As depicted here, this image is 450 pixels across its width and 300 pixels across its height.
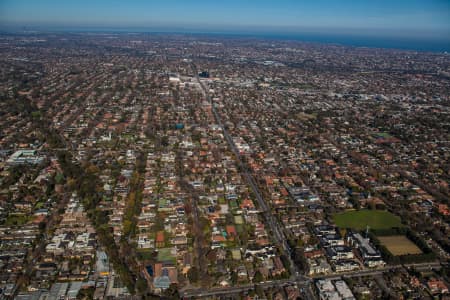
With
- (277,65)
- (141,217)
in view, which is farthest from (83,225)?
(277,65)

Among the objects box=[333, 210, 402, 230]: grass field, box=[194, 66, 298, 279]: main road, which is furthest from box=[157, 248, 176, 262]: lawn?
box=[333, 210, 402, 230]: grass field

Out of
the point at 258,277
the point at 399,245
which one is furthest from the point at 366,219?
the point at 258,277

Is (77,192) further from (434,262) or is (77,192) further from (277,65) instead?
(277,65)

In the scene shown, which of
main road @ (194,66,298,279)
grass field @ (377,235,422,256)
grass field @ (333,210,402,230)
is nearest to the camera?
main road @ (194,66,298,279)

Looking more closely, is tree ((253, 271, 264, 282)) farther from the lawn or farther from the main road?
the lawn

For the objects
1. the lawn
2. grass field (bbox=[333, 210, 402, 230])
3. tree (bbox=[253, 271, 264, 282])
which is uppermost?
grass field (bbox=[333, 210, 402, 230])

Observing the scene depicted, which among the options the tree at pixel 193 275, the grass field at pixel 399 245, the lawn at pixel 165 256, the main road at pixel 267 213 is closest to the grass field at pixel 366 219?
the grass field at pixel 399 245

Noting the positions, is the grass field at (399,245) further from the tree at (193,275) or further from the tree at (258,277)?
the tree at (193,275)
